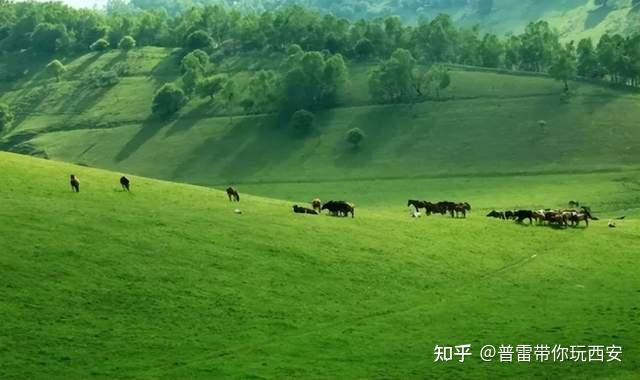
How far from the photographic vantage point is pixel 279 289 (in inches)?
1674

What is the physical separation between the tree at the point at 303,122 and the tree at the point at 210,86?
71.1 feet

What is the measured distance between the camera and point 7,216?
4744cm

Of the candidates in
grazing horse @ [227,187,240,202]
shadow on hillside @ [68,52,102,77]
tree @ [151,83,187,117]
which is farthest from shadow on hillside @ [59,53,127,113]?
grazing horse @ [227,187,240,202]

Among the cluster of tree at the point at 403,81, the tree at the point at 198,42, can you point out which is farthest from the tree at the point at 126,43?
the cluster of tree at the point at 403,81

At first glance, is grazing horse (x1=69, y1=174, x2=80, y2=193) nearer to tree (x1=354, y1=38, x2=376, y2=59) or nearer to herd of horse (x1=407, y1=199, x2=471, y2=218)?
herd of horse (x1=407, y1=199, x2=471, y2=218)

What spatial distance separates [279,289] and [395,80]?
99662 mm

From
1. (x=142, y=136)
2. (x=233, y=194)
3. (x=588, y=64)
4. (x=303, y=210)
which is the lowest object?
(x=142, y=136)

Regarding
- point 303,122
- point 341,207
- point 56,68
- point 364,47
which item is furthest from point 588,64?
point 56,68

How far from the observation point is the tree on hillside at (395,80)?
138m

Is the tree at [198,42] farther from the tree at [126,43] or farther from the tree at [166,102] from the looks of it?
the tree at [166,102]

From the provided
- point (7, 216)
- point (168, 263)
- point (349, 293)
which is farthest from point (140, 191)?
point (349, 293)

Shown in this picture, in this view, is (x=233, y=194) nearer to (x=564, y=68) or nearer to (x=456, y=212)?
(x=456, y=212)

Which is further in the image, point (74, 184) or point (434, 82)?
point (434, 82)

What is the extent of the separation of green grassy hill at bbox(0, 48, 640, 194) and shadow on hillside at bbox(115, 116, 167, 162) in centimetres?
32
